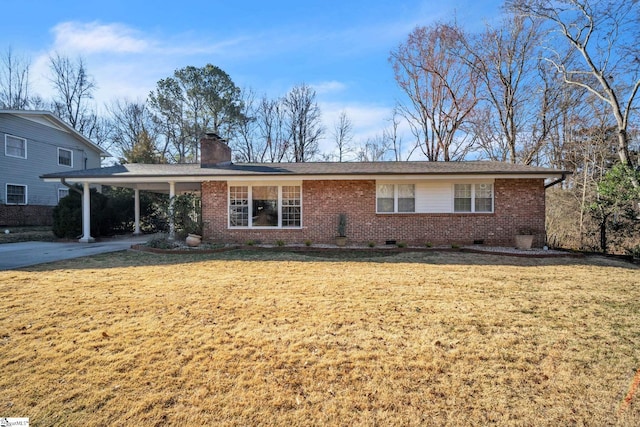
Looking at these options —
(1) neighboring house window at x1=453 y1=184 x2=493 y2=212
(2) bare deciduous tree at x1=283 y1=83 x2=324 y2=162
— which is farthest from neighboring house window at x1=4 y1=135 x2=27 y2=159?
(1) neighboring house window at x1=453 y1=184 x2=493 y2=212

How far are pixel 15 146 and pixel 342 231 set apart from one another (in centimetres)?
1996

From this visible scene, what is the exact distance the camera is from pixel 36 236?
13867 mm

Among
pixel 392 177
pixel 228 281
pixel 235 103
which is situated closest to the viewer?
pixel 228 281

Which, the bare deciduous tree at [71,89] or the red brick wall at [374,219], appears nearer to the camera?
the red brick wall at [374,219]

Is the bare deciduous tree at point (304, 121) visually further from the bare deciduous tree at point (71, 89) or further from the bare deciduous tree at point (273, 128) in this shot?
the bare deciduous tree at point (71, 89)

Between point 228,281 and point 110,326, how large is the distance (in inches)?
96.7

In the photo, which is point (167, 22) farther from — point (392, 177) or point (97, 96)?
point (97, 96)

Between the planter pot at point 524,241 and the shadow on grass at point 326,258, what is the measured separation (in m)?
1.12

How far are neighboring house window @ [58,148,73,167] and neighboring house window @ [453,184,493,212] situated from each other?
23.9 metres

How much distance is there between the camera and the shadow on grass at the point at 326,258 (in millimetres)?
8156

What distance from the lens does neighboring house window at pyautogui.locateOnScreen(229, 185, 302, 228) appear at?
11805 millimetres

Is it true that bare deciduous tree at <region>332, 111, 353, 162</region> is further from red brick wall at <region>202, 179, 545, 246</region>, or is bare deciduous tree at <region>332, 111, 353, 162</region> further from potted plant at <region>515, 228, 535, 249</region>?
potted plant at <region>515, 228, 535, 249</region>

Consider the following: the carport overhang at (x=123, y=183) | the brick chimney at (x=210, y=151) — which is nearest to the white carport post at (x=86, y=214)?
the carport overhang at (x=123, y=183)

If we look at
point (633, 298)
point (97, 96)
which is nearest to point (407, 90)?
point (633, 298)
